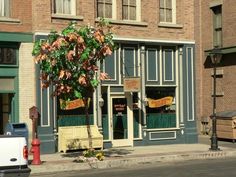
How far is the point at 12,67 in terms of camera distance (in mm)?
20203

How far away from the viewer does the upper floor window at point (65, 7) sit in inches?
834

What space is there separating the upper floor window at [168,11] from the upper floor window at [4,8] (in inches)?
275

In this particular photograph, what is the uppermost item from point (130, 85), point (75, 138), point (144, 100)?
point (130, 85)

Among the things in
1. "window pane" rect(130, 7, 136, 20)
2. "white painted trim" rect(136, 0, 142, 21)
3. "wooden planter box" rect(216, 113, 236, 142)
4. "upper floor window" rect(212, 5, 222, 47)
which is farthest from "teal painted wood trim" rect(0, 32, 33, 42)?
"upper floor window" rect(212, 5, 222, 47)

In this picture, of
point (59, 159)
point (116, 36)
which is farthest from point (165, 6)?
point (59, 159)

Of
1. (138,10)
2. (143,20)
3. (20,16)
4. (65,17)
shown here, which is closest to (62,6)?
(65,17)

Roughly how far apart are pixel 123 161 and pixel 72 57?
3878 mm

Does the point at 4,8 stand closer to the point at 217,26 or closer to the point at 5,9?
the point at 5,9

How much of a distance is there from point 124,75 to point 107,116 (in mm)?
1858

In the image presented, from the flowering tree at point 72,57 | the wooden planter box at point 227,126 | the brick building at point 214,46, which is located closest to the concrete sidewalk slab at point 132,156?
the flowering tree at point 72,57

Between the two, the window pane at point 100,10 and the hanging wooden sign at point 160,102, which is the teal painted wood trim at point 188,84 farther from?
the window pane at point 100,10

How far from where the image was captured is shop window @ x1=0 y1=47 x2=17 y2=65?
20.0 m

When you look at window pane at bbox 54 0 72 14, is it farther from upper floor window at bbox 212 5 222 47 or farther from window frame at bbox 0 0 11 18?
upper floor window at bbox 212 5 222 47

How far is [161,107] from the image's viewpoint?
78.1 feet
